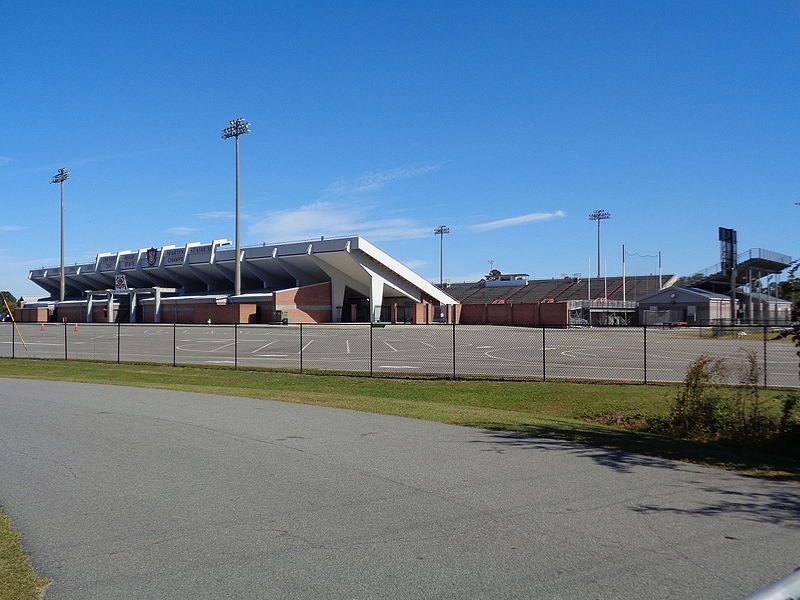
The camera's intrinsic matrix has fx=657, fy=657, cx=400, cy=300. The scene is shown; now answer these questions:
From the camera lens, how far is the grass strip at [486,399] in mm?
9875

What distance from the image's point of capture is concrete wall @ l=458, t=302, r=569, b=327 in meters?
65.2

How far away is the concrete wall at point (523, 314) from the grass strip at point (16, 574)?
5767cm

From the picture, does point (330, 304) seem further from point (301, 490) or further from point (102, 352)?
point (301, 490)

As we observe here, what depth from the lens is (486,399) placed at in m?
17.2

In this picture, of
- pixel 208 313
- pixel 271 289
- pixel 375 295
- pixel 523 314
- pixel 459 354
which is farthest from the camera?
pixel 271 289

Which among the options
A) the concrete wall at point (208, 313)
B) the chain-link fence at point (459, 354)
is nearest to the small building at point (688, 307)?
the chain-link fence at point (459, 354)

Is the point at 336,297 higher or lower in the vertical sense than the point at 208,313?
higher

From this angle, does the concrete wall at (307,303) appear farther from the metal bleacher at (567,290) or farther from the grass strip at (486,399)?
the grass strip at (486,399)

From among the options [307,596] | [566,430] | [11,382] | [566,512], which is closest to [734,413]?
[566,430]

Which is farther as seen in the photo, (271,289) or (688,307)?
(271,289)

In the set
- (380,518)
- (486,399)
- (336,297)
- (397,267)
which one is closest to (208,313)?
(336,297)

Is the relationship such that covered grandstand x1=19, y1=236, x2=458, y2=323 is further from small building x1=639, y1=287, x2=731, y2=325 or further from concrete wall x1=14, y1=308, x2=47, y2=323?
small building x1=639, y1=287, x2=731, y2=325

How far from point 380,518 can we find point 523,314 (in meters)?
63.1

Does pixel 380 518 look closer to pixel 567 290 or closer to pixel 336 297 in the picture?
pixel 336 297
